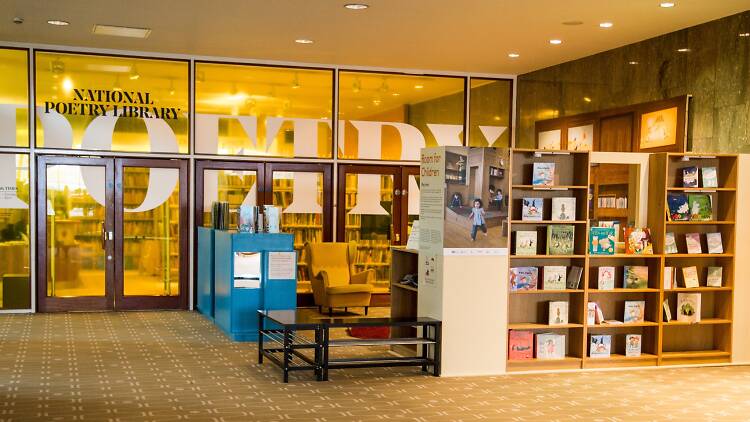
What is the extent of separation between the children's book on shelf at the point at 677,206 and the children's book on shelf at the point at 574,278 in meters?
1.11

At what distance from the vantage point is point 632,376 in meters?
8.01

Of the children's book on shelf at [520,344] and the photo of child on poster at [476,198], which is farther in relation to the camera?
the children's book on shelf at [520,344]

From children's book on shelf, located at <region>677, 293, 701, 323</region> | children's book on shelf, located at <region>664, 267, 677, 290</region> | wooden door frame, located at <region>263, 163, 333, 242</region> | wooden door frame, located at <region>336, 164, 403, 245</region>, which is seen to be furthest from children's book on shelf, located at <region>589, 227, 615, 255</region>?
wooden door frame, located at <region>263, 163, 333, 242</region>

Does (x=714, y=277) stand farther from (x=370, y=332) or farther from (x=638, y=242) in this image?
(x=370, y=332)

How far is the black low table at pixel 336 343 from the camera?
7.46 meters

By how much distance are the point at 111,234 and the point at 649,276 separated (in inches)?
277

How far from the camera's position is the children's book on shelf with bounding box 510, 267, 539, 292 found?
8.00m

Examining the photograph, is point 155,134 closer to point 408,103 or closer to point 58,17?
point 58,17

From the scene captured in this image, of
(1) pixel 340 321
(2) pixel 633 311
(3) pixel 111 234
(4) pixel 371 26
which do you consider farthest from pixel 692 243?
(3) pixel 111 234

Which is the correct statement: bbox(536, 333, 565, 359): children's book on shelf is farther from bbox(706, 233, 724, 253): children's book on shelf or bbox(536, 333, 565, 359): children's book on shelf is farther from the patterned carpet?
bbox(706, 233, 724, 253): children's book on shelf

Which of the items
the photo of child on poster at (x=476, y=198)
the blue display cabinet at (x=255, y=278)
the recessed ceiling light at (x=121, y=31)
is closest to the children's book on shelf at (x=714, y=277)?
the photo of child on poster at (x=476, y=198)

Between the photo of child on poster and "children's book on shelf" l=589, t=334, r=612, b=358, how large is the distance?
4.63 feet

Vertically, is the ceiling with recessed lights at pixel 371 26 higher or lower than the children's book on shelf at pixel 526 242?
higher

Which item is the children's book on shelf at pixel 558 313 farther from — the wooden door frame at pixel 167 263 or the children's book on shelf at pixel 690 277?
the wooden door frame at pixel 167 263
